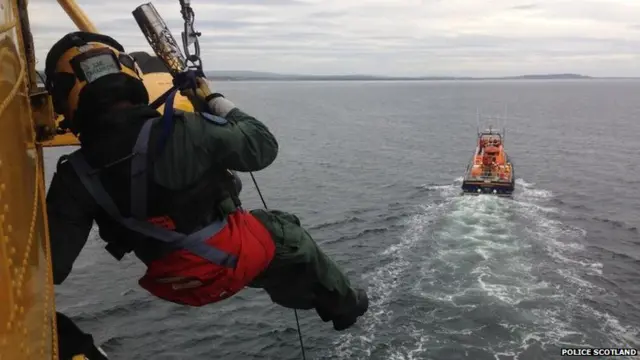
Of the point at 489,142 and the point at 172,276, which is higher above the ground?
the point at 172,276

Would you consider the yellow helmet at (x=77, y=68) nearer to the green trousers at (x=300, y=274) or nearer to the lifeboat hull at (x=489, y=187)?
the green trousers at (x=300, y=274)

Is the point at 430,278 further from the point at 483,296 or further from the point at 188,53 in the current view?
the point at 188,53

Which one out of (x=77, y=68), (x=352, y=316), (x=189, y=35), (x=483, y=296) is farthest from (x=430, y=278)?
(x=77, y=68)

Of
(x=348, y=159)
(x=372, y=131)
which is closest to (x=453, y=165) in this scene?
(x=348, y=159)

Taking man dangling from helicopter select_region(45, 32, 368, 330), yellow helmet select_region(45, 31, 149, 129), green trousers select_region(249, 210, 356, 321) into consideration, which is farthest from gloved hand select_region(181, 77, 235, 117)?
green trousers select_region(249, 210, 356, 321)

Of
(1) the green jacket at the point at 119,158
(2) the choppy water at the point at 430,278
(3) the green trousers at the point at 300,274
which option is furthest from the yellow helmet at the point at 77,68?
(2) the choppy water at the point at 430,278

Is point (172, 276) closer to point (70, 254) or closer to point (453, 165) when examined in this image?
point (70, 254)
